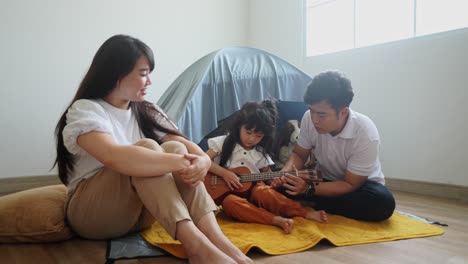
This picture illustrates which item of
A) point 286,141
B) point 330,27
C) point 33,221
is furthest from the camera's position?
point 330,27

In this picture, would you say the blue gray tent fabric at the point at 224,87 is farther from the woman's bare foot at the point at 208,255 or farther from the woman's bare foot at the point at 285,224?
the woman's bare foot at the point at 208,255

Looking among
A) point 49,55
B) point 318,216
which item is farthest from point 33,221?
point 49,55

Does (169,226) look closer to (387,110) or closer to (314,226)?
(314,226)

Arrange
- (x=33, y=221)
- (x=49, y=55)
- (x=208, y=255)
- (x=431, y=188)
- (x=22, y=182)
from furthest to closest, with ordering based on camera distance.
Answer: (x=49, y=55) < (x=22, y=182) < (x=431, y=188) < (x=33, y=221) < (x=208, y=255)

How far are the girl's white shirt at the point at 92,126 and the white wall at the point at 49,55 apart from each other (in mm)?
1507

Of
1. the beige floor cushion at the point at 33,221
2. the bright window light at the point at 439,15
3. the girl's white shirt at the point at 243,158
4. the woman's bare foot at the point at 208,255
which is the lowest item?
the beige floor cushion at the point at 33,221

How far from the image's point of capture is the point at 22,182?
232cm

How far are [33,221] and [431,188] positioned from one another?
1.94 m

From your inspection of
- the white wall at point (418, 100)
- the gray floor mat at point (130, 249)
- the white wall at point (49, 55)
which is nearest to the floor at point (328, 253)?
the gray floor mat at point (130, 249)

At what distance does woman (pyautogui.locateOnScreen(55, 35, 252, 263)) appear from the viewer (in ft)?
2.88

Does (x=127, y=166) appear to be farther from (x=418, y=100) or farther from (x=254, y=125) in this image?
(x=418, y=100)

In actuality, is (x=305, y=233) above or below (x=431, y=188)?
above

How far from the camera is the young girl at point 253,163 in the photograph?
136cm

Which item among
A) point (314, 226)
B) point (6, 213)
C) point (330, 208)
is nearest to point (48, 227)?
point (6, 213)
